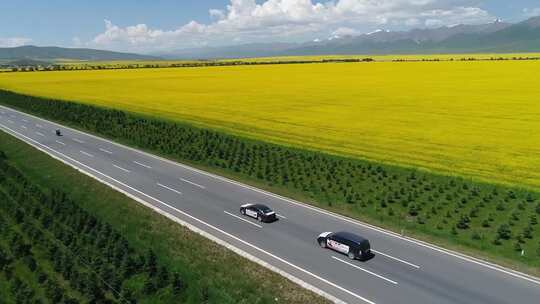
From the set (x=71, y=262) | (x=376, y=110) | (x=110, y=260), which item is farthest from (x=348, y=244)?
(x=376, y=110)

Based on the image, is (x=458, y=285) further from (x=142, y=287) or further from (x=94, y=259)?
(x=94, y=259)

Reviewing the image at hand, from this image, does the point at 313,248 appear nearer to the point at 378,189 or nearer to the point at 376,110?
the point at 378,189

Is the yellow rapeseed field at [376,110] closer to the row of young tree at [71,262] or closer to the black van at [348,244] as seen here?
the black van at [348,244]

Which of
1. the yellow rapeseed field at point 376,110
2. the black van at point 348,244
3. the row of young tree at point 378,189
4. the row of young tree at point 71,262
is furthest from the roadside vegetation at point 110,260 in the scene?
the yellow rapeseed field at point 376,110

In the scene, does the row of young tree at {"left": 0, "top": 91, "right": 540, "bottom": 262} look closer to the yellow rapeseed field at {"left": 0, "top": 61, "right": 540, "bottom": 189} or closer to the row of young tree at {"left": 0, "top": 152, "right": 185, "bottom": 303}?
the yellow rapeseed field at {"left": 0, "top": 61, "right": 540, "bottom": 189}

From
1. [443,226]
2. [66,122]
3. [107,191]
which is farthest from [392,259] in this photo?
[66,122]

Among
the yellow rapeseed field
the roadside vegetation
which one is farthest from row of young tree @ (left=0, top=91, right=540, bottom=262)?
the roadside vegetation
